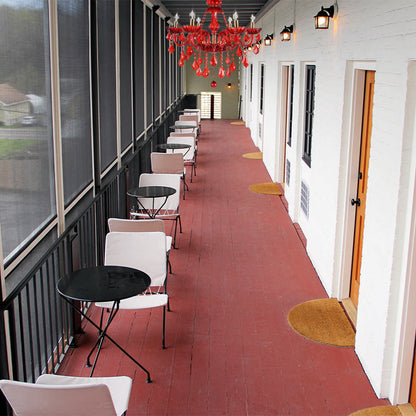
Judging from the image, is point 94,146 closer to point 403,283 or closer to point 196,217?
point 196,217

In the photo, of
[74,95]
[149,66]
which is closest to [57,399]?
[74,95]

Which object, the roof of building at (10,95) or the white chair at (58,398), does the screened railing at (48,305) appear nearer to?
the white chair at (58,398)

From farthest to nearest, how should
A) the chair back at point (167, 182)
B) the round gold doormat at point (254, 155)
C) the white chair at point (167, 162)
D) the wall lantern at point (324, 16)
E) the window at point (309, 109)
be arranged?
the round gold doormat at point (254, 155) → the white chair at point (167, 162) → the window at point (309, 109) → the chair back at point (167, 182) → the wall lantern at point (324, 16)

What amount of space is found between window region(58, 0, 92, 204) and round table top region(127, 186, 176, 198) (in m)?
0.72

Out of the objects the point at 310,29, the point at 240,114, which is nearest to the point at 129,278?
the point at 310,29

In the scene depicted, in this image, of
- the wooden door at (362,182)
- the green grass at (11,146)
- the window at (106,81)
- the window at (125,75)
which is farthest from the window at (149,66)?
the green grass at (11,146)

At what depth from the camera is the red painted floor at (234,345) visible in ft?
10.9

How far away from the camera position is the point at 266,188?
29.6ft

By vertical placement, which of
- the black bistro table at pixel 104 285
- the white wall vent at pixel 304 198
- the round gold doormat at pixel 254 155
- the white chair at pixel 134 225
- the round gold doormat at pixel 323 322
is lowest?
the round gold doormat at pixel 323 322

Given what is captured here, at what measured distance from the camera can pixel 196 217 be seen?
7.33 m

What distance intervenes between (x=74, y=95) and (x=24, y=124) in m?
1.26

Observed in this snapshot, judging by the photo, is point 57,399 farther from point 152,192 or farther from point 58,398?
point 152,192

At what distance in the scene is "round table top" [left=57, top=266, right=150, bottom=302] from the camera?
10.0 ft

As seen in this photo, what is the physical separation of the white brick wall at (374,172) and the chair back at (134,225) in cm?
159
